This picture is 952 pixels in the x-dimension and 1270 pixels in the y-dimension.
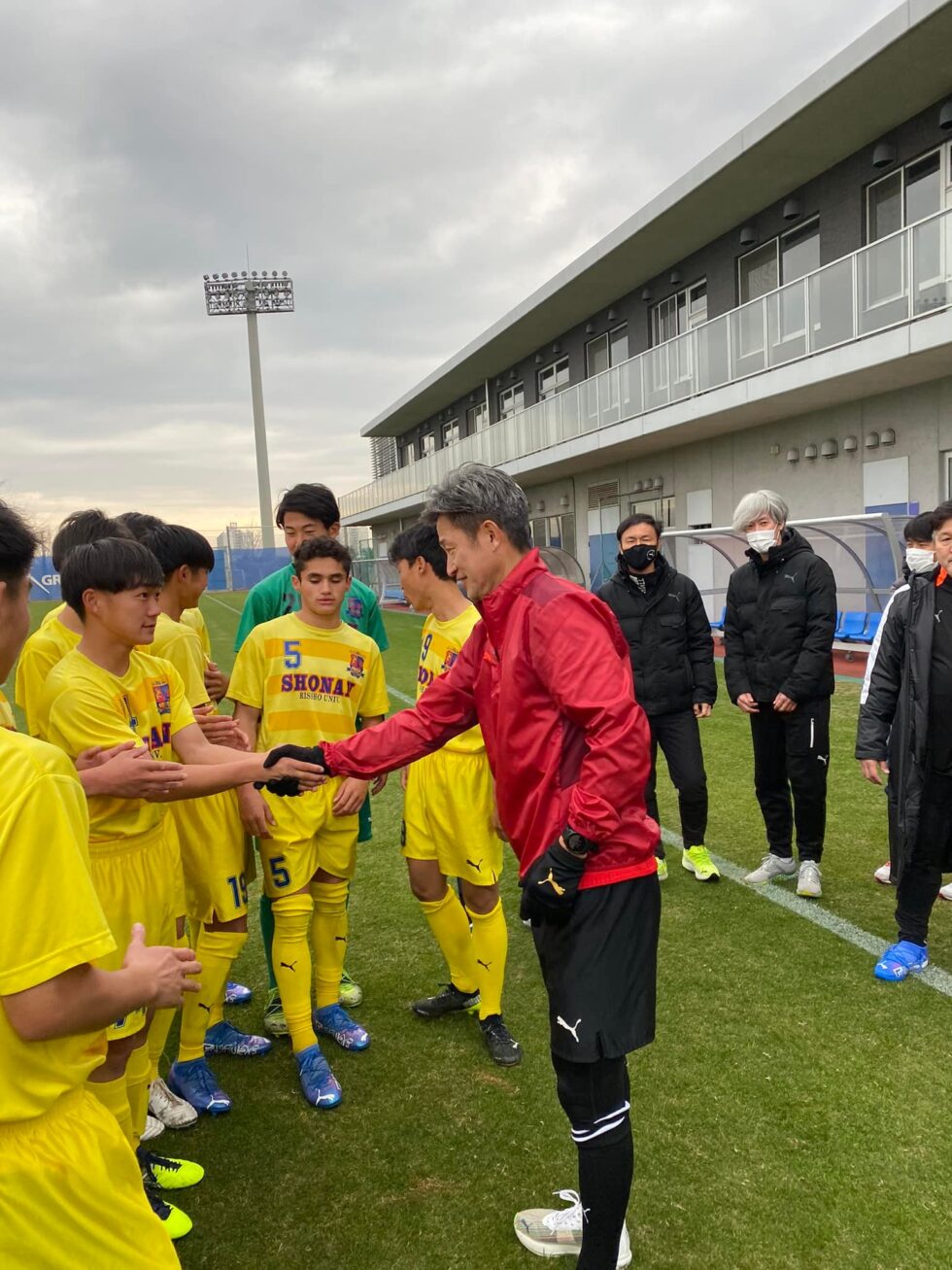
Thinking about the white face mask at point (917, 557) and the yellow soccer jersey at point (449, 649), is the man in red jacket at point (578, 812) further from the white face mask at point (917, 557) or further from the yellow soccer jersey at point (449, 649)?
the white face mask at point (917, 557)

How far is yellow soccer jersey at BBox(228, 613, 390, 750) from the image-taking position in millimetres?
3314

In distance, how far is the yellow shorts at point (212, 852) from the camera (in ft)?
10.1

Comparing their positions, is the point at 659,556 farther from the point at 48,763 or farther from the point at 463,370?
the point at 463,370

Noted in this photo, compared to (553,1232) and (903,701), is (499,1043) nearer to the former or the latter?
(553,1232)

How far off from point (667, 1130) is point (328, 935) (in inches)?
56.5

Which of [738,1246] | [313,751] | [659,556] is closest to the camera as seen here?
[738,1246]

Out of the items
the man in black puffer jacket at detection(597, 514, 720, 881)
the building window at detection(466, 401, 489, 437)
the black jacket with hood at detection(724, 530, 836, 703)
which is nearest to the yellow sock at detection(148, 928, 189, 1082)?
the man in black puffer jacket at detection(597, 514, 720, 881)

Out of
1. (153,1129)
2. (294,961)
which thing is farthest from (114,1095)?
(294,961)

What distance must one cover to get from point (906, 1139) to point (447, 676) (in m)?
2.12

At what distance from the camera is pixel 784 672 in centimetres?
484

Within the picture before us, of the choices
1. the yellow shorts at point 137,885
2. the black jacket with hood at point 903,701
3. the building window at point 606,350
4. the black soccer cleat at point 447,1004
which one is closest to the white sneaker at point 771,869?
the black jacket with hood at point 903,701

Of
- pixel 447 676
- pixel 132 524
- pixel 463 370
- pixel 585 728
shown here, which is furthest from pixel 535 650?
pixel 463 370

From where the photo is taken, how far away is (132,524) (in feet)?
11.3

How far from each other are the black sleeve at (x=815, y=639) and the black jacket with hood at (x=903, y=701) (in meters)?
0.62
